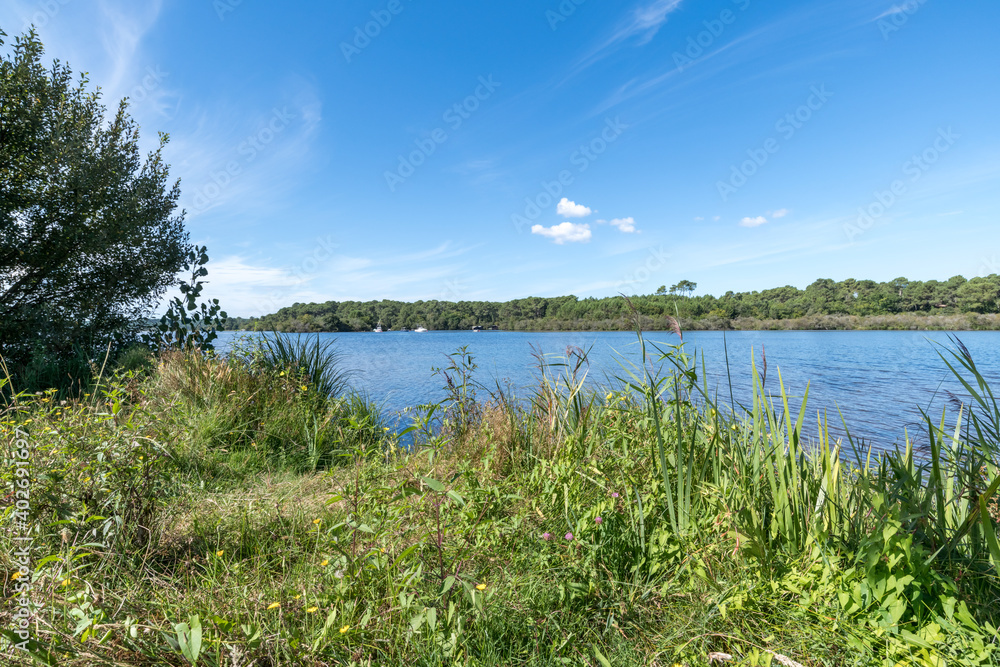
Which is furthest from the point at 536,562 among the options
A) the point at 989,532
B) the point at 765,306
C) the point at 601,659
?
the point at 765,306

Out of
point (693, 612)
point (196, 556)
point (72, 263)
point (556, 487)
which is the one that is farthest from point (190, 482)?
point (72, 263)

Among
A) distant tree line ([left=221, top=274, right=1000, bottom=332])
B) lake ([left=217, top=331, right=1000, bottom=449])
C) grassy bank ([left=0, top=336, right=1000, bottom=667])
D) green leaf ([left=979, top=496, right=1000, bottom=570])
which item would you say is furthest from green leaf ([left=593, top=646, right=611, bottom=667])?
distant tree line ([left=221, top=274, right=1000, bottom=332])

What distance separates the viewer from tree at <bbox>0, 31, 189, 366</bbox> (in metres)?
7.50

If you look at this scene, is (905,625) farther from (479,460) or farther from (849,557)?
(479,460)

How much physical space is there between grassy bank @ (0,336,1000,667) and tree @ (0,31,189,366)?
749cm

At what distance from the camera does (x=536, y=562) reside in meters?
2.08

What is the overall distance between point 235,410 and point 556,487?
4.03 m

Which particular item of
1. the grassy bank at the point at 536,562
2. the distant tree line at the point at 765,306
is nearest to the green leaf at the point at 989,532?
the grassy bank at the point at 536,562

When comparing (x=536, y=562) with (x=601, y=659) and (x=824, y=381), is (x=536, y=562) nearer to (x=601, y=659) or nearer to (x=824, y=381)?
(x=601, y=659)

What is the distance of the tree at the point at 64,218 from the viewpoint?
24.6 feet

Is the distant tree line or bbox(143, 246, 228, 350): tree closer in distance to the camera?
bbox(143, 246, 228, 350): tree

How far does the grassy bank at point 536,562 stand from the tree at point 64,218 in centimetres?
749

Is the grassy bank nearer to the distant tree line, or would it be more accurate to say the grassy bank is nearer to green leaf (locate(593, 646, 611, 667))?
green leaf (locate(593, 646, 611, 667))

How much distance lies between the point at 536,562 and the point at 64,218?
1067cm
